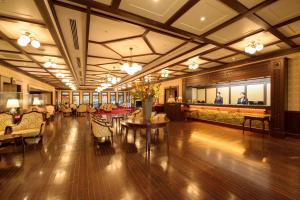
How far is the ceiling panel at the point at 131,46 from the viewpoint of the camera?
A: 14.7ft

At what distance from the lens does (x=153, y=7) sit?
2793mm

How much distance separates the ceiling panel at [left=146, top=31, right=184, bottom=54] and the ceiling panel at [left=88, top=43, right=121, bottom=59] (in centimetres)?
162

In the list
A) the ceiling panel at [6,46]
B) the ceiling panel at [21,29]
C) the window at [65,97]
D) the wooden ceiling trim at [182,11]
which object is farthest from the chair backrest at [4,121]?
the window at [65,97]

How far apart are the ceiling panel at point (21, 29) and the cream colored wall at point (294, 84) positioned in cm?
773

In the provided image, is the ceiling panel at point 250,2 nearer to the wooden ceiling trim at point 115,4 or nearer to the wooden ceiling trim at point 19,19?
the wooden ceiling trim at point 115,4

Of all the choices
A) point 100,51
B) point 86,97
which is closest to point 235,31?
point 100,51

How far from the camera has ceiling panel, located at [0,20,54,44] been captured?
3.25m

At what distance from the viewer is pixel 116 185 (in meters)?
2.39

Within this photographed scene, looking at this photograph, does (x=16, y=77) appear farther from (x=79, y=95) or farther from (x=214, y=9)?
(x=79, y=95)

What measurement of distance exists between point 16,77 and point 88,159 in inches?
288

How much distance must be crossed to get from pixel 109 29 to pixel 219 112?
6344mm

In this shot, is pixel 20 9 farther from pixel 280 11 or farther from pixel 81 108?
pixel 81 108

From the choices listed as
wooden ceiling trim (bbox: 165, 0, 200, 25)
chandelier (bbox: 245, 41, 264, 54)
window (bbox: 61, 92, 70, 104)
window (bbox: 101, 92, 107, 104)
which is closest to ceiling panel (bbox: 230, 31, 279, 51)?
chandelier (bbox: 245, 41, 264, 54)

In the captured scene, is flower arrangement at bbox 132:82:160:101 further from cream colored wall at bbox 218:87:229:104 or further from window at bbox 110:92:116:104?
window at bbox 110:92:116:104
